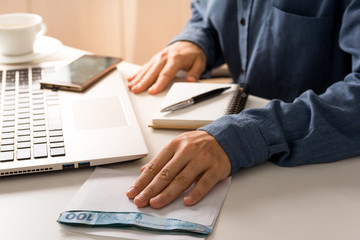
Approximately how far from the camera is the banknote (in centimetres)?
60

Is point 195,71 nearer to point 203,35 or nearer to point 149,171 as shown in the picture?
point 203,35

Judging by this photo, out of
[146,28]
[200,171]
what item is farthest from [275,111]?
[146,28]

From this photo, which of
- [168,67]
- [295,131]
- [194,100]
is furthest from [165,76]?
[295,131]

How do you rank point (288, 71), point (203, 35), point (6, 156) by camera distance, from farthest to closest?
point (203, 35)
point (288, 71)
point (6, 156)

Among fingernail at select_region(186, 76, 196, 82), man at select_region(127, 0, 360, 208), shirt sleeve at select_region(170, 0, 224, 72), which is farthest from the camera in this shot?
shirt sleeve at select_region(170, 0, 224, 72)

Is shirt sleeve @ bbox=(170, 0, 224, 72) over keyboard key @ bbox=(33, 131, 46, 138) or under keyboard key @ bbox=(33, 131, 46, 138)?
under

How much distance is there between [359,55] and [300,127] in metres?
0.23

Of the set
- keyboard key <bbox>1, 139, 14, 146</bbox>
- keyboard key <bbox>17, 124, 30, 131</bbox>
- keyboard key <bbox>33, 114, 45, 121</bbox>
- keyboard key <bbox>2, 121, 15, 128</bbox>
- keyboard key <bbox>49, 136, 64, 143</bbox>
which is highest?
keyboard key <bbox>49, 136, 64, 143</bbox>

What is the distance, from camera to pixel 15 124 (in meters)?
0.85

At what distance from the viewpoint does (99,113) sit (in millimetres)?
903

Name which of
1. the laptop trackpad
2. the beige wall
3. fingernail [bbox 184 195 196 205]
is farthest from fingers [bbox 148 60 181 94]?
the beige wall

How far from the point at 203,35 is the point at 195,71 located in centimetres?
18

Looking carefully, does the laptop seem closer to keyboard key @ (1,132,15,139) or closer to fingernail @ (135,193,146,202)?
keyboard key @ (1,132,15,139)

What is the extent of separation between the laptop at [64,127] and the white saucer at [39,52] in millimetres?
128
